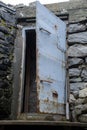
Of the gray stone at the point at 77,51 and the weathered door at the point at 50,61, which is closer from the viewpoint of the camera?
the weathered door at the point at 50,61

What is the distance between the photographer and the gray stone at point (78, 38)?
4580 millimetres

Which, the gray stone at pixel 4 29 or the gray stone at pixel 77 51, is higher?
the gray stone at pixel 4 29

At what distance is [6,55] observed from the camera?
15.5 ft

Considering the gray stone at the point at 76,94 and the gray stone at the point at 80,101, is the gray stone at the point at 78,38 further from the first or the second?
the gray stone at the point at 80,101

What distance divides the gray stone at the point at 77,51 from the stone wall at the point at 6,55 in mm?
979

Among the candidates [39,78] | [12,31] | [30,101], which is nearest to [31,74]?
[30,101]

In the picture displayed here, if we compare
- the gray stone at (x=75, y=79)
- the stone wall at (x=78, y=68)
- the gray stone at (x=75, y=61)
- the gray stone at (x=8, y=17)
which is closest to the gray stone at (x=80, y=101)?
the stone wall at (x=78, y=68)

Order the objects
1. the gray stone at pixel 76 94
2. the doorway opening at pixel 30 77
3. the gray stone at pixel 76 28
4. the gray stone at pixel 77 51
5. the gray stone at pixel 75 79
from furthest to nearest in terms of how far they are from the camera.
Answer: the doorway opening at pixel 30 77
the gray stone at pixel 76 28
the gray stone at pixel 77 51
the gray stone at pixel 75 79
the gray stone at pixel 76 94

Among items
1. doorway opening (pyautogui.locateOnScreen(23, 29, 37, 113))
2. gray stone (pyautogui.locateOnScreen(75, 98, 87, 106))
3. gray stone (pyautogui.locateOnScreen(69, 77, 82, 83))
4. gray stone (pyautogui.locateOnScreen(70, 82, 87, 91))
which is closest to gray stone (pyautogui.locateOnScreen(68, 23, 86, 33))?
doorway opening (pyautogui.locateOnScreen(23, 29, 37, 113))

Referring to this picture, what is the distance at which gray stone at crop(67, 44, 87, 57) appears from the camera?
4500mm

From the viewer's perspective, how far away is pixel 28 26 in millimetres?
4965

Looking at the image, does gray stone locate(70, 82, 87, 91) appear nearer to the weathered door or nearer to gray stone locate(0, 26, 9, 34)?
the weathered door

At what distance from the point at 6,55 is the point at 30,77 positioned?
0.73 meters

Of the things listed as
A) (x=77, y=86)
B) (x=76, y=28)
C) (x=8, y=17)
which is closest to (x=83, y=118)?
(x=77, y=86)
